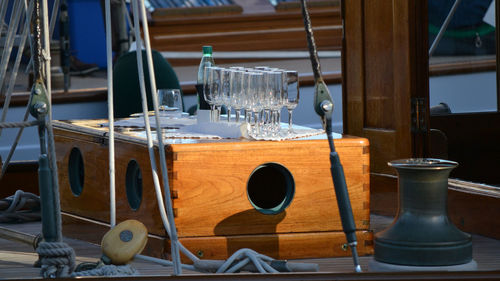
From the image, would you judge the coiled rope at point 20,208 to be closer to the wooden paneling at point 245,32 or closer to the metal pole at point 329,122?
the metal pole at point 329,122

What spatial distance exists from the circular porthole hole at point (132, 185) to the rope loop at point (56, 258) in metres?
0.71

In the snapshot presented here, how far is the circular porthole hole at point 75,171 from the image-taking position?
10.8ft

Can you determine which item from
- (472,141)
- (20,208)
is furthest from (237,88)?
(472,141)

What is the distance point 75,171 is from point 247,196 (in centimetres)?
79

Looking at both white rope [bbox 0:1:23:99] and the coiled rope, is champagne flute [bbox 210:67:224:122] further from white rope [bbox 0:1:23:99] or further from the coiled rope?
the coiled rope

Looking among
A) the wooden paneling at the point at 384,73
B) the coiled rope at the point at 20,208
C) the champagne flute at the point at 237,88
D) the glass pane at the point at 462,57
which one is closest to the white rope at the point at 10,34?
the champagne flute at the point at 237,88

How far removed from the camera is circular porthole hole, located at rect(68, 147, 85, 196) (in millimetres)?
3295

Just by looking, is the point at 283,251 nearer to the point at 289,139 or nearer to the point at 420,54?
the point at 289,139

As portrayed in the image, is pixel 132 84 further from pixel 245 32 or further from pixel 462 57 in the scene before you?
pixel 245 32

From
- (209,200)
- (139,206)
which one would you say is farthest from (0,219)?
(209,200)

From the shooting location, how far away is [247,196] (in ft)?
9.05

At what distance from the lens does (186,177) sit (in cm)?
271

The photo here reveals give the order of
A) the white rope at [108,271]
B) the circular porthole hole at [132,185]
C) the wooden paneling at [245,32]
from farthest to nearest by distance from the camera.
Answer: the wooden paneling at [245,32] < the circular porthole hole at [132,185] < the white rope at [108,271]

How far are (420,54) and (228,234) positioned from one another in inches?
46.5
